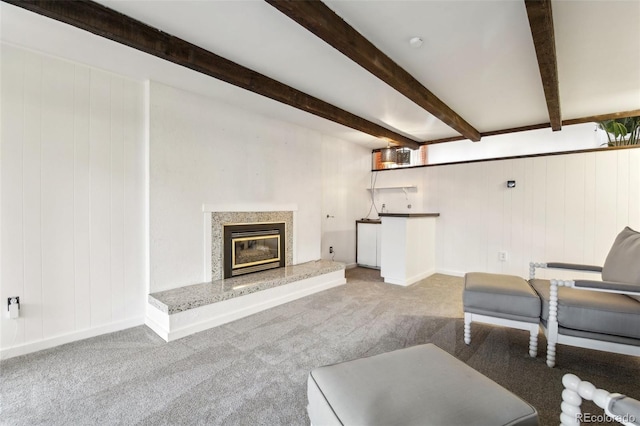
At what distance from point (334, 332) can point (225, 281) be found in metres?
1.39

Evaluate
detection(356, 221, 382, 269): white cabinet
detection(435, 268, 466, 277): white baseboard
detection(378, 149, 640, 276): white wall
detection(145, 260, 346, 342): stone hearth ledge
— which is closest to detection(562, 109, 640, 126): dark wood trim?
detection(378, 149, 640, 276): white wall

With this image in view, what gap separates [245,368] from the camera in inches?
79.3

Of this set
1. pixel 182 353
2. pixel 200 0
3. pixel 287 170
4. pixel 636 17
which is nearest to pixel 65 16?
pixel 200 0

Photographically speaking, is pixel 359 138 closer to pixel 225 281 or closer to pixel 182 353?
pixel 225 281

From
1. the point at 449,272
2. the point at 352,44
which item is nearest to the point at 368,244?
the point at 449,272

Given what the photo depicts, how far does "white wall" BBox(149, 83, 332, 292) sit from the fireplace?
1.01 ft

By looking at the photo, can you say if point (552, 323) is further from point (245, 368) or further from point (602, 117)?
point (602, 117)

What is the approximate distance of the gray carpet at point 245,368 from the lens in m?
1.60

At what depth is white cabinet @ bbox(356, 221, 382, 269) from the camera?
5.25 meters

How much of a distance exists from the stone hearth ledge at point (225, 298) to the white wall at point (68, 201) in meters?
0.41

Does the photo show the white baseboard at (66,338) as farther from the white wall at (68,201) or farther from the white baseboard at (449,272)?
the white baseboard at (449,272)

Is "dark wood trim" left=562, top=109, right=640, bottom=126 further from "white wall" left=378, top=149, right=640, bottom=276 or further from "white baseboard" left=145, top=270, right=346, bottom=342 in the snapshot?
"white baseboard" left=145, top=270, right=346, bottom=342

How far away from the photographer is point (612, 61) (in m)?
2.45

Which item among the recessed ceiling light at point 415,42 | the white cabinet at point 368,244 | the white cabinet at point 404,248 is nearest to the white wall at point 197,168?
the white cabinet at point 404,248
